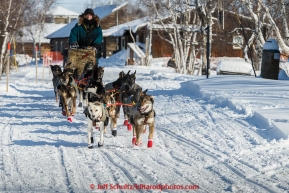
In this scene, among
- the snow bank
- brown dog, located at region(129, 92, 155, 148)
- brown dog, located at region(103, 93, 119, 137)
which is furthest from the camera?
the snow bank

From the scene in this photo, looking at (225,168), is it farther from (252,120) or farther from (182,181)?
(252,120)

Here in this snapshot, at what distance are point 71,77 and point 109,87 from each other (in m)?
1.17

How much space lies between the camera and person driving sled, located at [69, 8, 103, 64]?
11.5 metres

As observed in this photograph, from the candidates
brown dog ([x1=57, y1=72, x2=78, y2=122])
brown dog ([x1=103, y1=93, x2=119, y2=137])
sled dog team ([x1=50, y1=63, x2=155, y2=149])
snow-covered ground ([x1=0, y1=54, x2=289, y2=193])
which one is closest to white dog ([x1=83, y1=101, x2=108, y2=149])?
sled dog team ([x1=50, y1=63, x2=155, y2=149])

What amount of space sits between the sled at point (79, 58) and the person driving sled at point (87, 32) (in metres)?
0.10

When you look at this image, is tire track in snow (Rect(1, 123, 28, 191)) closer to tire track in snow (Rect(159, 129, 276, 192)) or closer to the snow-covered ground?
the snow-covered ground

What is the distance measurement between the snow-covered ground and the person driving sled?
1.47 meters

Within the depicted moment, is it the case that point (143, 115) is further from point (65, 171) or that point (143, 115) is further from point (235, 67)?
point (235, 67)

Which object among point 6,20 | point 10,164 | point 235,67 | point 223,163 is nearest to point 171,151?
point 223,163

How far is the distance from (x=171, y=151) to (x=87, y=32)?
520 centimetres

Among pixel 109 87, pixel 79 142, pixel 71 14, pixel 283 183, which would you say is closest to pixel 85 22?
pixel 109 87

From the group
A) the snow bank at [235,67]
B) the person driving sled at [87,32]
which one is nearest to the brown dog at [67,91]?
the person driving sled at [87,32]

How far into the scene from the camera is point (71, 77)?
35.6ft

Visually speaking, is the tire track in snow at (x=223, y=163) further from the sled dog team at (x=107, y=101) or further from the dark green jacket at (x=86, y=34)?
the dark green jacket at (x=86, y=34)
